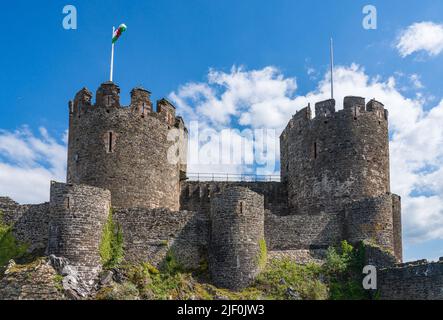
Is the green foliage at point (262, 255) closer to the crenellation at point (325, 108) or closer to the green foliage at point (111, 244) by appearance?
the green foliage at point (111, 244)

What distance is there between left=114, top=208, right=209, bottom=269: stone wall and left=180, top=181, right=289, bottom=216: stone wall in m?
7.48

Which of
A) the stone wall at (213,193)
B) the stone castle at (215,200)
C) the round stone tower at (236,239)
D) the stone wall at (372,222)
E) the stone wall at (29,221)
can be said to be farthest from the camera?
the stone wall at (213,193)

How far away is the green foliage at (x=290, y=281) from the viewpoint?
30734 mm

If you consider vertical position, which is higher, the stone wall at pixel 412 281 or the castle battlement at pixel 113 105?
the castle battlement at pixel 113 105

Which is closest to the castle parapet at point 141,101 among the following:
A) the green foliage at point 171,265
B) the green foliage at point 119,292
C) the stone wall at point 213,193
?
the stone wall at point 213,193

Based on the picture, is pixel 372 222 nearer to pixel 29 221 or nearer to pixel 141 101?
→ pixel 141 101

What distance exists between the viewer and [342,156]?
37312mm

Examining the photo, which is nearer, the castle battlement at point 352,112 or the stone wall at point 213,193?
the castle battlement at point 352,112

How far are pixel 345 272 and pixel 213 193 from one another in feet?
36.6

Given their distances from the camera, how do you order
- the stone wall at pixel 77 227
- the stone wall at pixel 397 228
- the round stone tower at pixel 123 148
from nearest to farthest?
1. the stone wall at pixel 77 227
2. the round stone tower at pixel 123 148
3. the stone wall at pixel 397 228

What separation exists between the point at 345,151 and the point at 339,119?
1972 mm

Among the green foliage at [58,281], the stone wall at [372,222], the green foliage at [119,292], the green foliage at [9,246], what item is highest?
the stone wall at [372,222]

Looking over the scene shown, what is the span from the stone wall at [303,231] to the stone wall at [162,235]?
12.4 feet

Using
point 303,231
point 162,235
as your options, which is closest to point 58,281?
Answer: point 162,235
